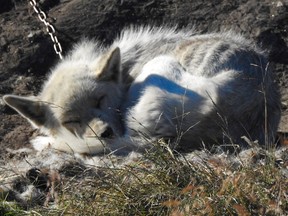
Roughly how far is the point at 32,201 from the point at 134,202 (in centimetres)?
88

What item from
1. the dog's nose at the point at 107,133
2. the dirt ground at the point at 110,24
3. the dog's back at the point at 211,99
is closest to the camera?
the dog's back at the point at 211,99

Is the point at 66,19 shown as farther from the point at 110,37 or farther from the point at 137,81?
the point at 137,81

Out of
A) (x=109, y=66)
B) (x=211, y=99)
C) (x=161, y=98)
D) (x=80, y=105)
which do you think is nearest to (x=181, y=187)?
(x=211, y=99)

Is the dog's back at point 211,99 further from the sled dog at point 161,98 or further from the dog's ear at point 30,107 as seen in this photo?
the dog's ear at point 30,107

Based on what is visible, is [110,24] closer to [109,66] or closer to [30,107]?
[109,66]

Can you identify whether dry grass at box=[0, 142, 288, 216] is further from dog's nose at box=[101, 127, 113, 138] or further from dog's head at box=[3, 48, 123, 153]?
dog's head at box=[3, 48, 123, 153]

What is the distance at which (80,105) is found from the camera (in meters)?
7.03

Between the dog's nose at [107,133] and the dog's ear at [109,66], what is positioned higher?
the dog's ear at [109,66]

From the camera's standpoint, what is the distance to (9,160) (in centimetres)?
695

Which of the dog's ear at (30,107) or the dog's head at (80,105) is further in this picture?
the dog's ear at (30,107)

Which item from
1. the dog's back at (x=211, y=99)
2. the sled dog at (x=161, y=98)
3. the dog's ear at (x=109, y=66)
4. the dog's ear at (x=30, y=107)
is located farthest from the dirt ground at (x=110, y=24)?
the dog's back at (x=211, y=99)

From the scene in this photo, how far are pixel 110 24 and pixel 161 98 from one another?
292cm

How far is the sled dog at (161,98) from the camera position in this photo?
21.6 feet

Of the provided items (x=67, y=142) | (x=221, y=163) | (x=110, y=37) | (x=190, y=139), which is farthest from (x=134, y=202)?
(x=110, y=37)
